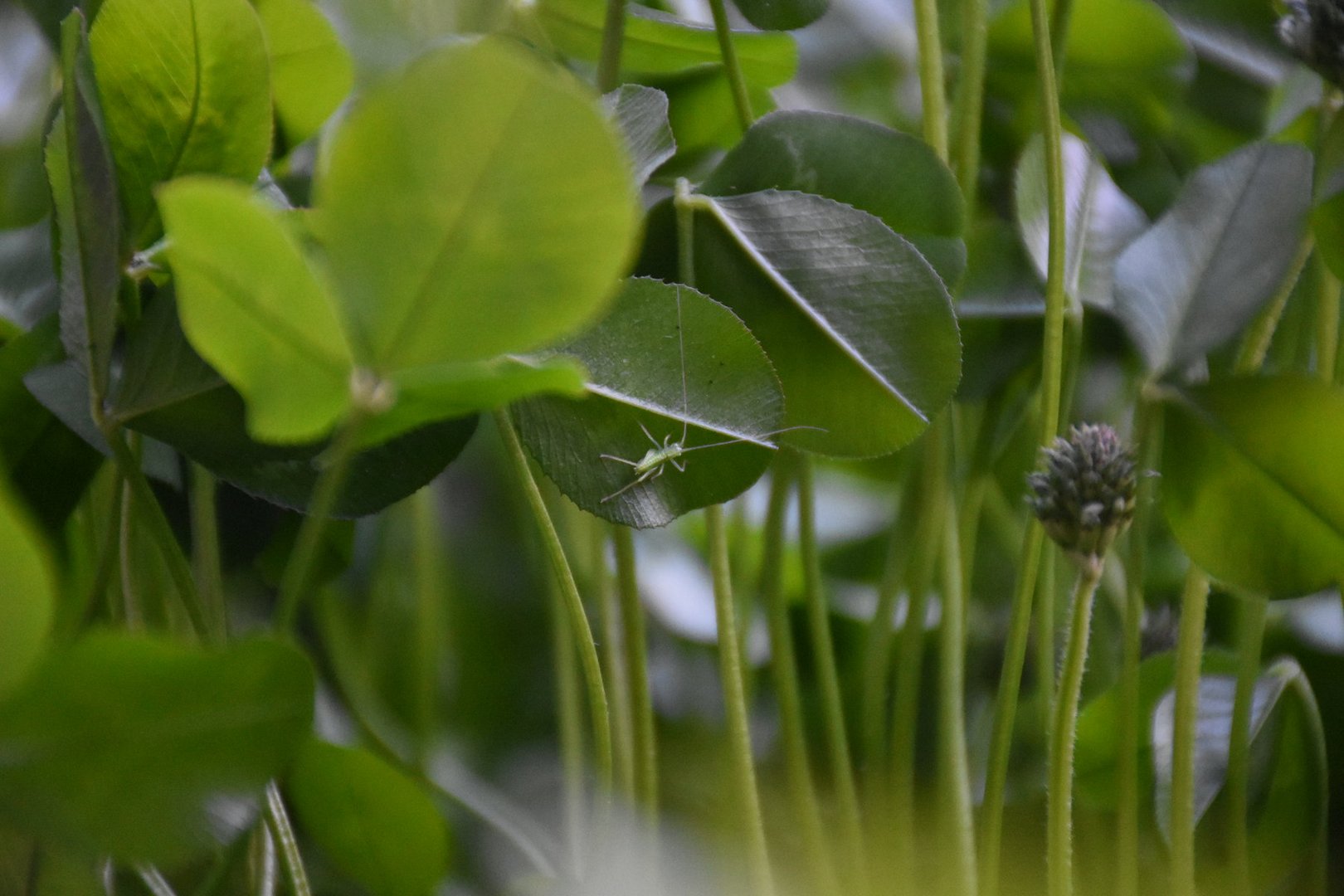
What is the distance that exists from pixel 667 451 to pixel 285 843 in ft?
0.73

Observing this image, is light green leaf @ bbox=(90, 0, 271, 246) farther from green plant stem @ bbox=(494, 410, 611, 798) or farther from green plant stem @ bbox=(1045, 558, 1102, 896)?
green plant stem @ bbox=(1045, 558, 1102, 896)

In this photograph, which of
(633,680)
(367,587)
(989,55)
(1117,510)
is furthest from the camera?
(367,587)

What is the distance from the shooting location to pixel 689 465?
0.44 metres

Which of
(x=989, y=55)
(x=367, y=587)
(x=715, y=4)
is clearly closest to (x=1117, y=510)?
(x=715, y=4)

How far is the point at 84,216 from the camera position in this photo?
36cm

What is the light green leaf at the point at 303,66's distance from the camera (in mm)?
496

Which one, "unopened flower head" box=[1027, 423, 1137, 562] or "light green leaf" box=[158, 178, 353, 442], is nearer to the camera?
"light green leaf" box=[158, 178, 353, 442]

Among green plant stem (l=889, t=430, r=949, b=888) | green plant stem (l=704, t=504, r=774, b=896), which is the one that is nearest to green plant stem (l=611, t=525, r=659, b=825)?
green plant stem (l=704, t=504, r=774, b=896)

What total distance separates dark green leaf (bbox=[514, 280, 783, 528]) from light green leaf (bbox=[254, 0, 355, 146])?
0.22m

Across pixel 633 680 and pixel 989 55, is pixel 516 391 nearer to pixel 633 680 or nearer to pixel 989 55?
pixel 633 680

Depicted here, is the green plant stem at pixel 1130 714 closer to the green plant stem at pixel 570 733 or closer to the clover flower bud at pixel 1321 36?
the clover flower bud at pixel 1321 36

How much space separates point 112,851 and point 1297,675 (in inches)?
22.3

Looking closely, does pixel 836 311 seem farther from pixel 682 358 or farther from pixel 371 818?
pixel 371 818

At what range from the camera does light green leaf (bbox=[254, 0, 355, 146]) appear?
1.63ft
